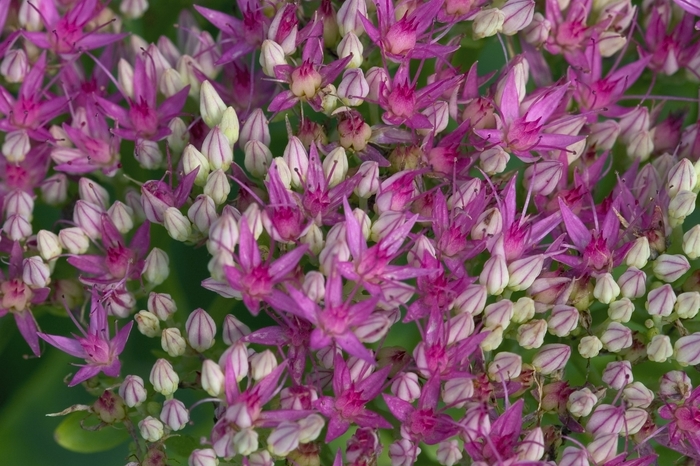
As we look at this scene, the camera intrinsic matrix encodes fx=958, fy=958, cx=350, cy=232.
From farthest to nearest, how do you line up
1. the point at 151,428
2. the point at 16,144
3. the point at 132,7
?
the point at 132,7, the point at 16,144, the point at 151,428

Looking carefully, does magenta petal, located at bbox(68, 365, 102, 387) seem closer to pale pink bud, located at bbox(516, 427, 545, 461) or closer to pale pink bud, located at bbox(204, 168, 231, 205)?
pale pink bud, located at bbox(204, 168, 231, 205)

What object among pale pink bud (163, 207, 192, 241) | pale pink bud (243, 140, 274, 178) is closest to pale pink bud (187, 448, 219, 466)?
pale pink bud (163, 207, 192, 241)

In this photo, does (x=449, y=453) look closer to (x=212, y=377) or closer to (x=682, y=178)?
(x=212, y=377)

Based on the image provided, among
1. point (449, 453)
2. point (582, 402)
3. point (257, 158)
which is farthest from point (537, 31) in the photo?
point (449, 453)

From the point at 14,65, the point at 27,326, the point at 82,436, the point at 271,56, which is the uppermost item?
the point at 271,56

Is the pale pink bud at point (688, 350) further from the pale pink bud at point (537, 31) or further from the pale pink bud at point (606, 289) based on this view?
the pale pink bud at point (537, 31)

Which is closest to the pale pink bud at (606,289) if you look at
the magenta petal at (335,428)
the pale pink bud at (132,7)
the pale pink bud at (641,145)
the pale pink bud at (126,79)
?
the pale pink bud at (641,145)
